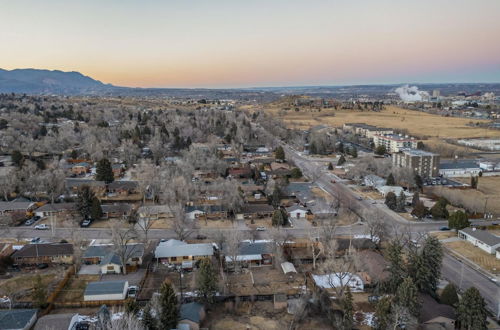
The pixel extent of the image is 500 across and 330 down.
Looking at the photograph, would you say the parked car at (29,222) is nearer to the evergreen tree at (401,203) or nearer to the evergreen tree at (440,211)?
the evergreen tree at (401,203)

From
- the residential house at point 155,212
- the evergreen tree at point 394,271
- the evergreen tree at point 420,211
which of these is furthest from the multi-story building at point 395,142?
the evergreen tree at point 394,271

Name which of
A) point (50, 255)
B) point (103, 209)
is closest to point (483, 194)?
point (103, 209)

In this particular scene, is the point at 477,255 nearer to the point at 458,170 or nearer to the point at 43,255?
the point at 458,170

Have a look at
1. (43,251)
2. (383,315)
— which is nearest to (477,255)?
(383,315)

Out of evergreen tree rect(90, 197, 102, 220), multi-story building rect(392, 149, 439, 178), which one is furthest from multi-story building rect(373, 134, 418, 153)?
evergreen tree rect(90, 197, 102, 220)

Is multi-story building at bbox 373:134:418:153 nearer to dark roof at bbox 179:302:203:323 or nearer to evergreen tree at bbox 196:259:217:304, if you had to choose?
evergreen tree at bbox 196:259:217:304

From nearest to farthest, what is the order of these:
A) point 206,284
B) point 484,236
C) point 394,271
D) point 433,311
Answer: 1. point 433,311
2. point 206,284
3. point 394,271
4. point 484,236
